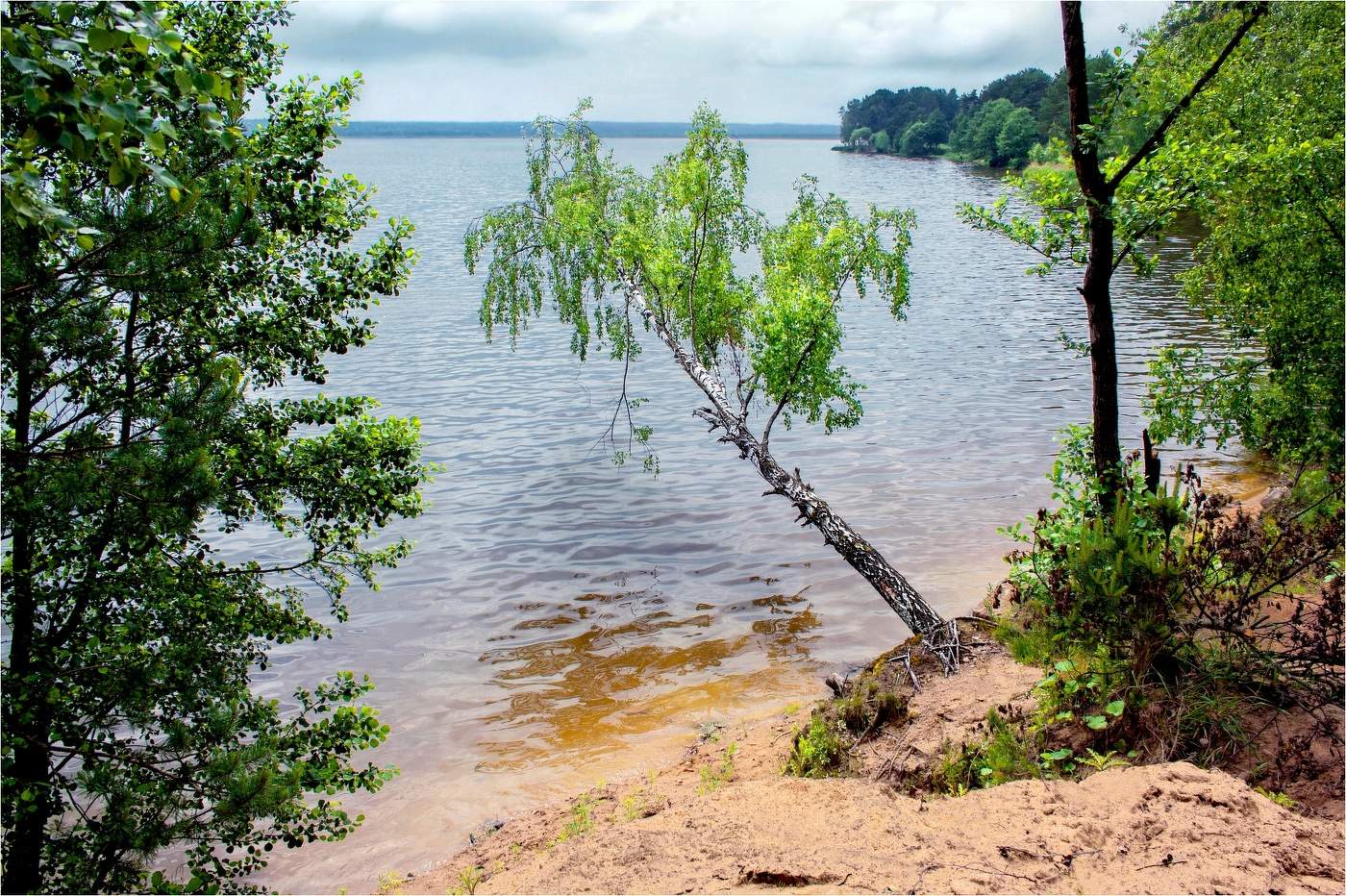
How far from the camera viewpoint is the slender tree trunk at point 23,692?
6324mm

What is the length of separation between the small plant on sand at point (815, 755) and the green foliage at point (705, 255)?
26.3 feet

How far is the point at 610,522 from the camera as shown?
20500 mm

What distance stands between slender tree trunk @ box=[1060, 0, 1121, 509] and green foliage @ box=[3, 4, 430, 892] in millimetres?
6652

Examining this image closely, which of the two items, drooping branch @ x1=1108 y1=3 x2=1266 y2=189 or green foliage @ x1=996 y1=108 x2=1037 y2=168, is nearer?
drooping branch @ x1=1108 y1=3 x2=1266 y2=189

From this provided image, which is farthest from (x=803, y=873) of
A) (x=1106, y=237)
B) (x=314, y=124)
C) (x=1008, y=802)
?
(x=314, y=124)

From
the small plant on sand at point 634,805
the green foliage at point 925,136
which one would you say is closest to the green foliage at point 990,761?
the small plant on sand at point 634,805

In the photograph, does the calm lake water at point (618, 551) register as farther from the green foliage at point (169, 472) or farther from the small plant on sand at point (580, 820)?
the green foliage at point (169, 472)

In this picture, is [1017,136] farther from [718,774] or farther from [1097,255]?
[718,774]

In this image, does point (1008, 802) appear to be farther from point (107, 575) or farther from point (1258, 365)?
point (1258, 365)

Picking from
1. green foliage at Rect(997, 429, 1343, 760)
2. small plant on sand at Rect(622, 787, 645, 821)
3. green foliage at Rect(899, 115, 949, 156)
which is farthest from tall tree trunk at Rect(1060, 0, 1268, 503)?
green foliage at Rect(899, 115, 949, 156)

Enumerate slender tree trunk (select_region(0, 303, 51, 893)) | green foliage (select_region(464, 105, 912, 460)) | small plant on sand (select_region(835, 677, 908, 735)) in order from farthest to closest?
green foliage (select_region(464, 105, 912, 460)) < small plant on sand (select_region(835, 677, 908, 735)) < slender tree trunk (select_region(0, 303, 51, 893))

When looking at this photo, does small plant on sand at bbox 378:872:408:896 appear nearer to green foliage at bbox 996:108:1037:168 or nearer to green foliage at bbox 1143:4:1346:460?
green foliage at bbox 1143:4:1346:460

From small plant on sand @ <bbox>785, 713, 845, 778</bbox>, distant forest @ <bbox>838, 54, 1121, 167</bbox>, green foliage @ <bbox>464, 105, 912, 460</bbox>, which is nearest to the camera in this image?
small plant on sand @ <bbox>785, 713, 845, 778</bbox>

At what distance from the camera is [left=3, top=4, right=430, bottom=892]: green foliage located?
6387mm
